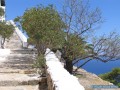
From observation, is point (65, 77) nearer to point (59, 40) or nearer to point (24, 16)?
point (59, 40)

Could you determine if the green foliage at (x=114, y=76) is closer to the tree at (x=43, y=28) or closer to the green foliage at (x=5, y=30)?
the green foliage at (x=5, y=30)

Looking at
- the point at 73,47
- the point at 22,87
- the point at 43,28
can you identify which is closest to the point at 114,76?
the point at 73,47

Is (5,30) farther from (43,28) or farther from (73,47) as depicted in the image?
(43,28)

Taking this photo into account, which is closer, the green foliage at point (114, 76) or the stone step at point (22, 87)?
the stone step at point (22, 87)

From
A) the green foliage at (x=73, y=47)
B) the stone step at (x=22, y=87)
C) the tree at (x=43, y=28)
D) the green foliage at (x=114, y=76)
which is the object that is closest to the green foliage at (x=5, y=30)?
the green foliage at (x=73, y=47)

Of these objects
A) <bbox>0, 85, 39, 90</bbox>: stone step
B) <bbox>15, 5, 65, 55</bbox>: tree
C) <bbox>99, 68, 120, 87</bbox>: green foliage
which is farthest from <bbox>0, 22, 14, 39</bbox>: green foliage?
<bbox>0, 85, 39, 90</bbox>: stone step

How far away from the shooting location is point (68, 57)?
24.4 metres

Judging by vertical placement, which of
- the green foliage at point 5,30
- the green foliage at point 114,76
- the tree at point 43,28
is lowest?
the green foliage at point 114,76

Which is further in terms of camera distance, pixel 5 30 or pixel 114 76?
pixel 114 76

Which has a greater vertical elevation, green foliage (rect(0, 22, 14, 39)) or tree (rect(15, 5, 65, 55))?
green foliage (rect(0, 22, 14, 39))

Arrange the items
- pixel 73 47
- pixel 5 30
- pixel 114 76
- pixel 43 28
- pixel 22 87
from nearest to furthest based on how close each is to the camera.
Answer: pixel 22 87
pixel 43 28
pixel 73 47
pixel 5 30
pixel 114 76

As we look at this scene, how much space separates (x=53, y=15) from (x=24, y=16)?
1.72 m

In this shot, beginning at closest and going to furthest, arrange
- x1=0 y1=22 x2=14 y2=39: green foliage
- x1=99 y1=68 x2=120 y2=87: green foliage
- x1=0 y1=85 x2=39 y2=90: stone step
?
x1=0 y1=85 x2=39 y2=90: stone step
x1=0 y1=22 x2=14 y2=39: green foliage
x1=99 y1=68 x2=120 y2=87: green foliage

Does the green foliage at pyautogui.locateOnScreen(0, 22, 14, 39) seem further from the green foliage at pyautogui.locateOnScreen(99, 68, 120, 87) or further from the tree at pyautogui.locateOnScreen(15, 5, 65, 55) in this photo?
the green foliage at pyautogui.locateOnScreen(99, 68, 120, 87)
